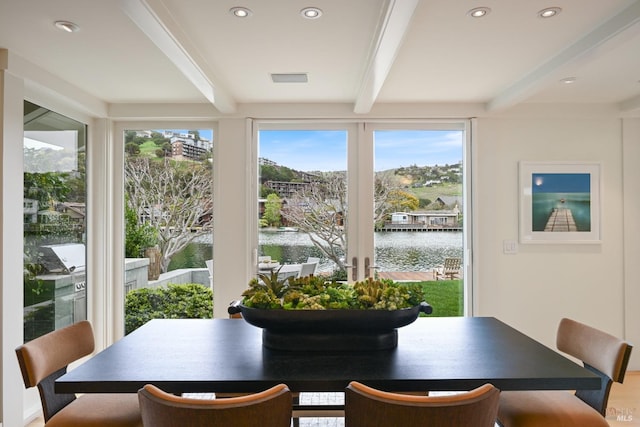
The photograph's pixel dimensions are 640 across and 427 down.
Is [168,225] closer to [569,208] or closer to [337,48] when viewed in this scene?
[337,48]

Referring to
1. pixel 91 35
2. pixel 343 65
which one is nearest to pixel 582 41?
pixel 343 65

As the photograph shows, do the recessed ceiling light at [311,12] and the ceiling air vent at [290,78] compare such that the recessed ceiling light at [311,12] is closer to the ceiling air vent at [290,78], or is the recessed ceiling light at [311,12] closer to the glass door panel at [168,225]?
the ceiling air vent at [290,78]

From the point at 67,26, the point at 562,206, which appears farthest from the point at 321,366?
the point at 562,206

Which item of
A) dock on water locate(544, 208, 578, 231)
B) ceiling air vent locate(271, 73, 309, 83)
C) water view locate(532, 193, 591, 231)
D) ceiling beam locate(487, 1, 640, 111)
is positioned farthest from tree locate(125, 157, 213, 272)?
dock on water locate(544, 208, 578, 231)

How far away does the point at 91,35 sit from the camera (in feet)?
7.41

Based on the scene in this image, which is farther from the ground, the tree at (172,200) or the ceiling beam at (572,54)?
the ceiling beam at (572,54)

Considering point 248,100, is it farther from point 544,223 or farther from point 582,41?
point 544,223

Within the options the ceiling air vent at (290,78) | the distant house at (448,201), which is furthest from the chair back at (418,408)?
the distant house at (448,201)

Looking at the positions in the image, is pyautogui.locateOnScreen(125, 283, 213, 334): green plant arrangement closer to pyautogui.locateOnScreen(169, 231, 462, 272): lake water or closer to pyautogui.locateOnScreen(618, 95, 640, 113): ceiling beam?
pyautogui.locateOnScreen(169, 231, 462, 272): lake water

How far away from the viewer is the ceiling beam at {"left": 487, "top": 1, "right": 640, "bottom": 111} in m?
2.00

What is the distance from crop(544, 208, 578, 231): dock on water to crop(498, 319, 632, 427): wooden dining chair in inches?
77.6

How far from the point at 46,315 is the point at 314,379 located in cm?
259

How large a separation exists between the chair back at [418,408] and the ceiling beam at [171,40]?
1.76m

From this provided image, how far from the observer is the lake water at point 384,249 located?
12.5ft
